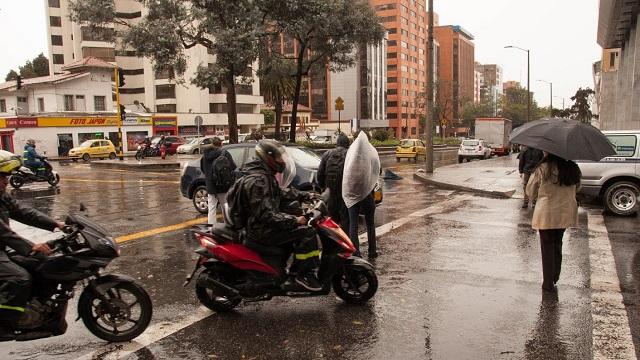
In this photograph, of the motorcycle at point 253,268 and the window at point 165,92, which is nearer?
the motorcycle at point 253,268

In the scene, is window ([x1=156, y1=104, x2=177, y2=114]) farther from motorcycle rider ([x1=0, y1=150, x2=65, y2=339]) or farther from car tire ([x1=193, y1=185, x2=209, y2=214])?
motorcycle rider ([x1=0, y1=150, x2=65, y2=339])

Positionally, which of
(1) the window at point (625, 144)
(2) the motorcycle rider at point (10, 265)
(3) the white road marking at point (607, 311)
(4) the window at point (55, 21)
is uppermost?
(4) the window at point (55, 21)

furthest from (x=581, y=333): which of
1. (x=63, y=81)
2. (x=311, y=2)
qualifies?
(x=63, y=81)

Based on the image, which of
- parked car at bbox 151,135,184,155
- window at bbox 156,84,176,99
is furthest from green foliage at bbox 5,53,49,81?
parked car at bbox 151,135,184,155

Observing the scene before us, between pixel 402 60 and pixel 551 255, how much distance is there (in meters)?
119

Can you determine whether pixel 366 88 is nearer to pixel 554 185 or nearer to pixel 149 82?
pixel 149 82

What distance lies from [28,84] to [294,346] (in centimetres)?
5416

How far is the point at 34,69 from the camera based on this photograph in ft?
267

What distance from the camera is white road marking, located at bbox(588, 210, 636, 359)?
4372 millimetres

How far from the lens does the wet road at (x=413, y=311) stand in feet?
14.6

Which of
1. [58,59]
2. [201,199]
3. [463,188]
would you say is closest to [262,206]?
[201,199]

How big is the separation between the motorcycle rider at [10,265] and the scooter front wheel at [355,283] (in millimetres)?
2779

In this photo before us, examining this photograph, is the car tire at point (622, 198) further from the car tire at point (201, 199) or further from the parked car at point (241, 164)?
the car tire at point (201, 199)

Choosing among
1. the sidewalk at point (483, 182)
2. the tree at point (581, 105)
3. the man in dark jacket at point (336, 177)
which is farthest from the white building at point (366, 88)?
the man in dark jacket at point (336, 177)
